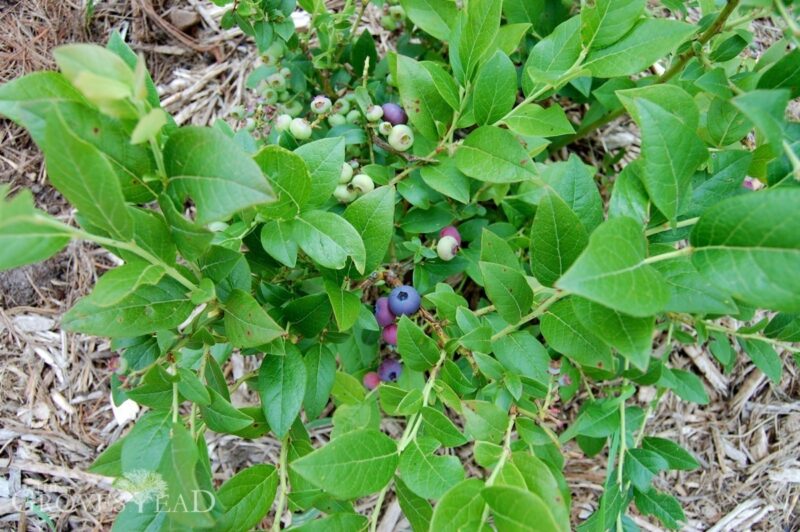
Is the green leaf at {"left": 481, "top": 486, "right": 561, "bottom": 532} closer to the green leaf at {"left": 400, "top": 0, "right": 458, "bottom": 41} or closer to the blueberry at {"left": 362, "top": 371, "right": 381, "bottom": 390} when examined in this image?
the blueberry at {"left": 362, "top": 371, "right": 381, "bottom": 390}

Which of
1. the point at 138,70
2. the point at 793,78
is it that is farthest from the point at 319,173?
the point at 793,78

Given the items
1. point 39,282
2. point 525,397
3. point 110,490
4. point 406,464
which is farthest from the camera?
point 39,282

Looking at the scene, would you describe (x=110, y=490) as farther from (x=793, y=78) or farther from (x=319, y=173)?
(x=793, y=78)

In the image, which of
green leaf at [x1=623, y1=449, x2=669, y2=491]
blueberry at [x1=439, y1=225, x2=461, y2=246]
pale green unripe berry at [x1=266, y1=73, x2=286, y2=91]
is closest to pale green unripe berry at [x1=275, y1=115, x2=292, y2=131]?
pale green unripe berry at [x1=266, y1=73, x2=286, y2=91]

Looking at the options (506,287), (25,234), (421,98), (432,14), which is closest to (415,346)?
(506,287)

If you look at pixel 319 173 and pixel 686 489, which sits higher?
pixel 319 173
